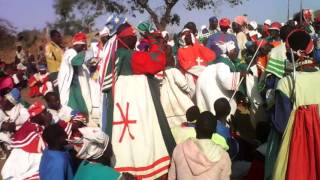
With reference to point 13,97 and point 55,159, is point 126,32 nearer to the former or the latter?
point 55,159

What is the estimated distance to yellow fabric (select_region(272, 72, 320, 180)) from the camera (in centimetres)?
437

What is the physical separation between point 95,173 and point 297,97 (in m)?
1.73

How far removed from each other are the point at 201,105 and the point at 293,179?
3512 mm

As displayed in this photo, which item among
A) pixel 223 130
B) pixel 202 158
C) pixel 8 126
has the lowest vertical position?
pixel 8 126

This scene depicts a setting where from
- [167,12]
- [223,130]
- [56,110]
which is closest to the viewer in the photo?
[223,130]

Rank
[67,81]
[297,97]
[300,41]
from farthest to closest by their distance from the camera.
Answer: [67,81]
[300,41]
[297,97]

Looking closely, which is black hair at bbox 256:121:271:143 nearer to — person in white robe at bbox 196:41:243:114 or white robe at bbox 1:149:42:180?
person in white robe at bbox 196:41:243:114

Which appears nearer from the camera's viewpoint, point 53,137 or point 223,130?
point 53,137

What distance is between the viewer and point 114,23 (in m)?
5.83

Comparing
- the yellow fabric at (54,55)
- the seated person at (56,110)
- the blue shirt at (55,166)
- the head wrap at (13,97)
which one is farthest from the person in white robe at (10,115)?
the blue shirt at (55,166)

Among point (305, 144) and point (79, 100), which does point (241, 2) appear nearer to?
point (79, 100)

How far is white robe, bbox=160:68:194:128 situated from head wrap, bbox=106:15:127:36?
7.22ft

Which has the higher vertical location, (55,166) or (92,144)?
(92,144)

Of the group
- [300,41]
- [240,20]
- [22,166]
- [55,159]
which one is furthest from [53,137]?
[240,20]
